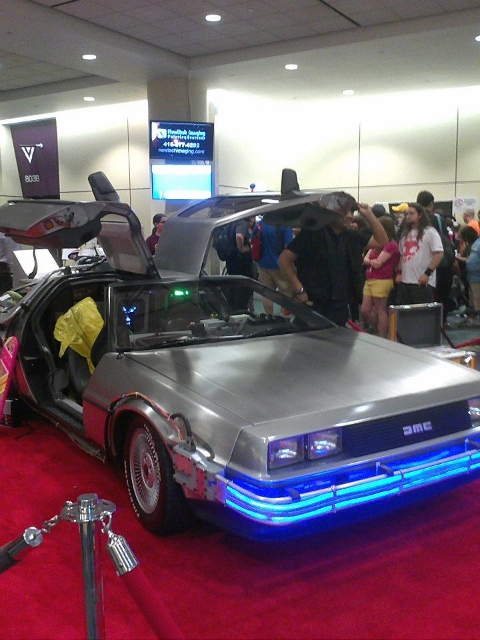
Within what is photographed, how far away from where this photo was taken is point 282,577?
2906 mm

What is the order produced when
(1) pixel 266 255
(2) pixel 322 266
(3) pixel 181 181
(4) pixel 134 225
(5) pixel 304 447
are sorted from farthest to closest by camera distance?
1. (3) pixel 181 181
2. (1) pixel 266 255
3. (2) pixel 322 266
4. (4) pixel 134 225
5. (5) pixel 304 447

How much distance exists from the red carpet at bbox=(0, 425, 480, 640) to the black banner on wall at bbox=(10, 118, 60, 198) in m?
13.7

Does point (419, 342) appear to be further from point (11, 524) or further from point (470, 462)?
point (11, 524)

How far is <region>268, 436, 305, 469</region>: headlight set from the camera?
2719 mm

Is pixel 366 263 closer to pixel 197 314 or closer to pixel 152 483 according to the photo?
pixel 197 314

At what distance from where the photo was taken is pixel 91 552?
2.07 meters

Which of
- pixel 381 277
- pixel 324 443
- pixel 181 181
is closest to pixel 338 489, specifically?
pixel 324 443

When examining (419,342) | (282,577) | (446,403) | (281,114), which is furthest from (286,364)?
(281,114)

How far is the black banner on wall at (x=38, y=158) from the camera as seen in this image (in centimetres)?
1612

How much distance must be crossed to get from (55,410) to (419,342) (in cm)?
304

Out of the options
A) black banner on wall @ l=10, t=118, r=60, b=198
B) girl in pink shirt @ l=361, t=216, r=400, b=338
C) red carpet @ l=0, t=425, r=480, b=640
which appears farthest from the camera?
black banner on wall @ l=10, t=118, r=60, b=198

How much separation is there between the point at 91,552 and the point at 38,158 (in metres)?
15.6

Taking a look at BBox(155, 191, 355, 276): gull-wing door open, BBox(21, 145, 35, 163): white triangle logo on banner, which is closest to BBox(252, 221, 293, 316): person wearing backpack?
BBox(155, 191, 355, 276): gull-wing door open

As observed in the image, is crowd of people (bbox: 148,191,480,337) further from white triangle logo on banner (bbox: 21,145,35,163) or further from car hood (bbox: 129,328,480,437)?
white triangle logo on banner (bbox: 21,145,35,163)
